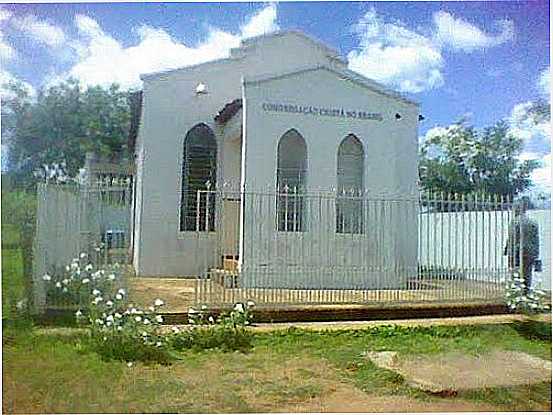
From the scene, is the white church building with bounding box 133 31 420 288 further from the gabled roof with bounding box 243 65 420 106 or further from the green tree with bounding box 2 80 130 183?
the green tree with bounding box 2 80 130 183

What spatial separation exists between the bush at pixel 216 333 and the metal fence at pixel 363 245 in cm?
40

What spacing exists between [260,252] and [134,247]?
89cm

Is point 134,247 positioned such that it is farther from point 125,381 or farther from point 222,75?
point 222,75

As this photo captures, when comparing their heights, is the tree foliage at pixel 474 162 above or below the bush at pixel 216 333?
above

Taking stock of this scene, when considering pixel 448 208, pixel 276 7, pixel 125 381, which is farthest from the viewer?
pixel 448 208

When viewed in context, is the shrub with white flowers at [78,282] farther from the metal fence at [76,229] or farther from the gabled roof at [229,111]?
the gabled roof at [229,111]

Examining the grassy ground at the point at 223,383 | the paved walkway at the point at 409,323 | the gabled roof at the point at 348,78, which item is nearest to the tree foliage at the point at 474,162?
the gabled roof at the point at 348,78

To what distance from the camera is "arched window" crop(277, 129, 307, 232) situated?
18.5 ft

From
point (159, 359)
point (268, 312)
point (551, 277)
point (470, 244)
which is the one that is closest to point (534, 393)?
point (551, 277)

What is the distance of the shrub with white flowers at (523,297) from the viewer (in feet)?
17.4

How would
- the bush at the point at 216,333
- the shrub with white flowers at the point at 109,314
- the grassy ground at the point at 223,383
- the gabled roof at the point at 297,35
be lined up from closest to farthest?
1. the grassy ground at the point at 223,383
2. the shrub with white flowers at the point at 109,314
3. the bush at the point at 216,333
4. the gabled roof at the point at 297,35

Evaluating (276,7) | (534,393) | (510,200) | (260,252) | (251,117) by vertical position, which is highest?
(276,7)

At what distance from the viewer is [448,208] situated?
5.77m

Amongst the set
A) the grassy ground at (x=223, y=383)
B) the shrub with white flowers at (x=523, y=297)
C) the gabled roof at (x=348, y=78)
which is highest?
the gabled roof at (x=348, y=78)
